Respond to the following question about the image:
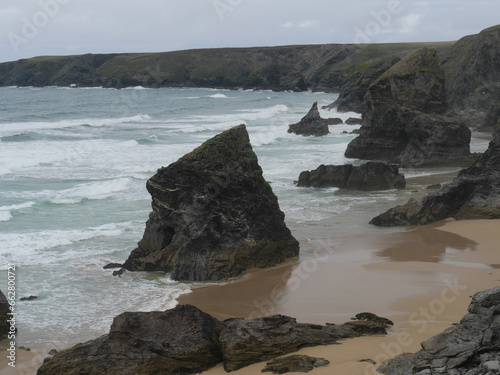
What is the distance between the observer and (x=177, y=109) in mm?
81625

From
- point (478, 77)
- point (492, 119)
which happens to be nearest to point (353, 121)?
point (478, 77)

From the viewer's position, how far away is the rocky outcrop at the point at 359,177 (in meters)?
25.7

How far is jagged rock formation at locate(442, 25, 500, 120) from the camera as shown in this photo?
54781mm

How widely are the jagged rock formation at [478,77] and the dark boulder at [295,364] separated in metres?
47.6

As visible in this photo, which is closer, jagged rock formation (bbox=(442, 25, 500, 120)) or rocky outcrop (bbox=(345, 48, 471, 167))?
rocky outcrop (bbox=(345, 48, 471, 167))

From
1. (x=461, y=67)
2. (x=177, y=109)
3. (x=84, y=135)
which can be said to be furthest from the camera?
(x=177, y=109)

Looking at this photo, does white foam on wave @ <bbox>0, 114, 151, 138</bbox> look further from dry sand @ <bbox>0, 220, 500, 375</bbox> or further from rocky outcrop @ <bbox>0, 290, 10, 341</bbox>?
rocky outcrop @ <bbox>0, 290, 10, 341</bbox>

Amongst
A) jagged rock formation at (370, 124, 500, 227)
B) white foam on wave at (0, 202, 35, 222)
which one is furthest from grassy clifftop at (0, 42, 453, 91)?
jagged rock formation at (370, 124, 500, 227)

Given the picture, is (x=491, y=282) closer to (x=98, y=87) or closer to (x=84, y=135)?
(x=84, y=135)

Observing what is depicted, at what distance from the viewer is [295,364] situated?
8523mm

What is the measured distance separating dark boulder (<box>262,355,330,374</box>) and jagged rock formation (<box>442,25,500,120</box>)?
156ft

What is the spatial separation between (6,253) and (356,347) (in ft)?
38.8

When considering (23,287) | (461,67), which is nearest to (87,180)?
(23,287)

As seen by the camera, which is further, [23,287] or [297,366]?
[23,287]
